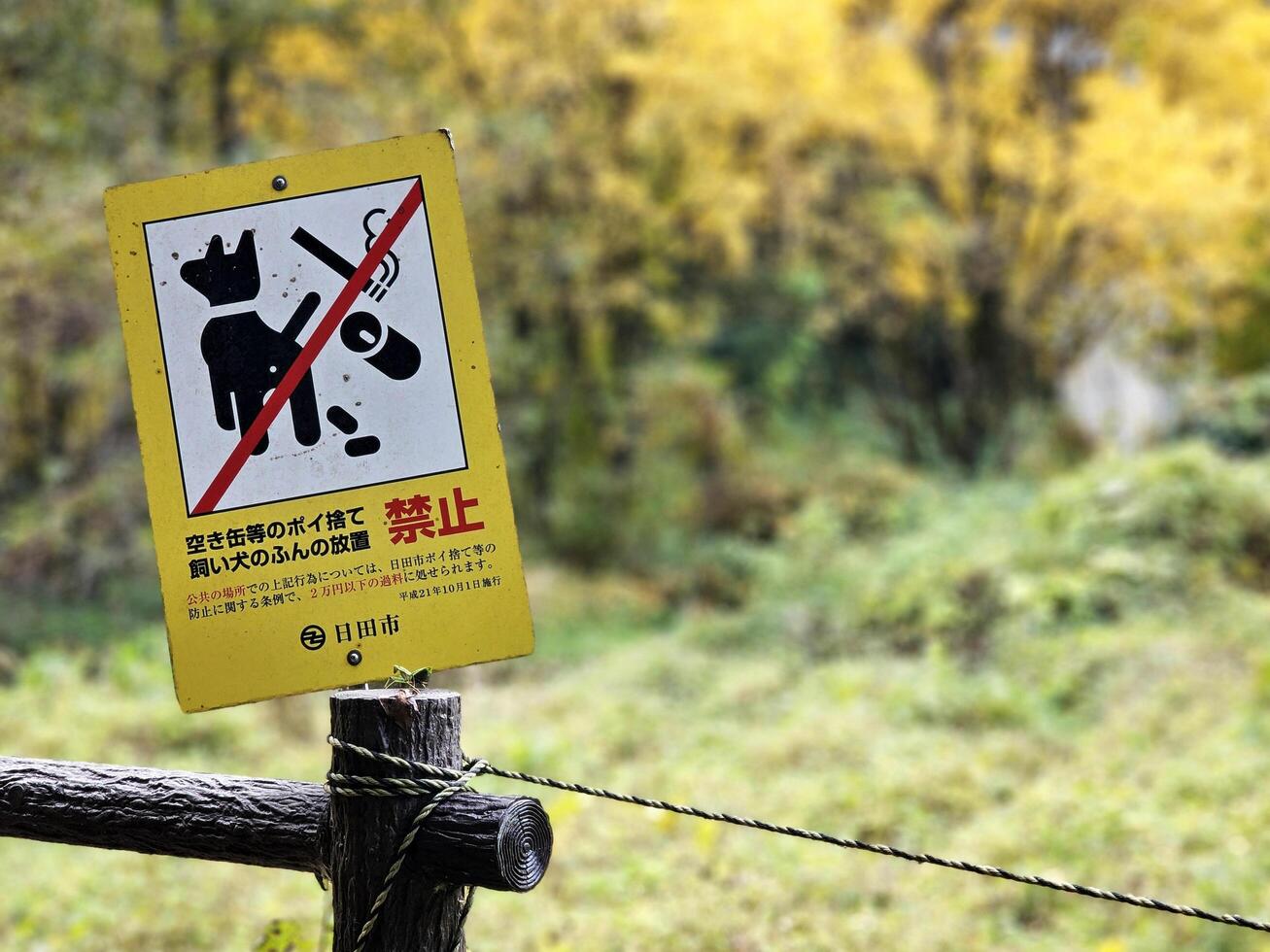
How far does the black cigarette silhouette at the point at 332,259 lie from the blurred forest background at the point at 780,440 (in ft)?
4.92

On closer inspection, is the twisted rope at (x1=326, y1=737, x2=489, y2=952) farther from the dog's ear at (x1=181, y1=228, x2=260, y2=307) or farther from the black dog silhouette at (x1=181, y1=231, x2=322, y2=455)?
the dog's ear at (x1=181, y1=228, x2=260, y2=307)

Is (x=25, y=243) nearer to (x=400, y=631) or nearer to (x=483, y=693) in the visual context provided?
(x=483, y=693)

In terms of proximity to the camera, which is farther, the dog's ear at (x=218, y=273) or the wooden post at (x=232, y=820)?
the dog's ear at (x=218, y=273)

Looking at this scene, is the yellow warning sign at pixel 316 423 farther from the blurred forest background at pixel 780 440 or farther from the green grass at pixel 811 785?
the green grass at pixel 811 785

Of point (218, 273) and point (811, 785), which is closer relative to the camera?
point (218, 273)

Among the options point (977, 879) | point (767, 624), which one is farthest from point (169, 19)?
point (977, 879)

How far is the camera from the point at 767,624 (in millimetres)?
10250

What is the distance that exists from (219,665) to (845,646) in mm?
7917

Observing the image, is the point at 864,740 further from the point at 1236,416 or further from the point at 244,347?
the point at 1236,416

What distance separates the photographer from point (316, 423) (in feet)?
6.33

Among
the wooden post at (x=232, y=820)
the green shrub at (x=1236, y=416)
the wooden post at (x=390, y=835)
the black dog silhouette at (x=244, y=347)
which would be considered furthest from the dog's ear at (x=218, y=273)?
the green shrub at (x=1236, y=416)

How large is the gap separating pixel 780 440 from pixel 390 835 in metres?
14.1

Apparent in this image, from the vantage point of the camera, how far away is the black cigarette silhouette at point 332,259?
195 cm

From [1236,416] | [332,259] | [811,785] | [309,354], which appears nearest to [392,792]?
[309,354]
